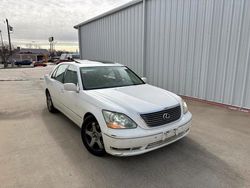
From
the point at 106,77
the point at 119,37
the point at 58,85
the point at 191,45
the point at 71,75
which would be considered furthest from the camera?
the point at 119,37

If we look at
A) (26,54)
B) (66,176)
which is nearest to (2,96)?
(66,176)

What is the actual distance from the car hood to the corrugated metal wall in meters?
5.03

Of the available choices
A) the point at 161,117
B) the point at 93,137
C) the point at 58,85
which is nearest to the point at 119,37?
the point at 58,85

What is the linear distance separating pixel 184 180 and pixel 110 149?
3.50 ft

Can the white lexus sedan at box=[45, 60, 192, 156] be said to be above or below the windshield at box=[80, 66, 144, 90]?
below

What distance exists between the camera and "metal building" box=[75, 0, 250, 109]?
5.22m

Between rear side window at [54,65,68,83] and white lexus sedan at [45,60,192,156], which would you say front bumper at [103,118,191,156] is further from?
rear side window at [54,65,68,83]

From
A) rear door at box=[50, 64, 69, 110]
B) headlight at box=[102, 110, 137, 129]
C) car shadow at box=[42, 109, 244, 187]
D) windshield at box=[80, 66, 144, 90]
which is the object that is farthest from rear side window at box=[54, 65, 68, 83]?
headlight at box=[102, 110, 137, 129]

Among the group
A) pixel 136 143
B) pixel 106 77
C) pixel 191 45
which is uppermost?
pixel 191 45

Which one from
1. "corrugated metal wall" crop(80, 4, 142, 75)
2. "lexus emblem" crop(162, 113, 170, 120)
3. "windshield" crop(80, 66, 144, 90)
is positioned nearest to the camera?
"lexus emblem" crop(162, 113, 170, 120)

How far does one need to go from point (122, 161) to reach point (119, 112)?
2.69 ft

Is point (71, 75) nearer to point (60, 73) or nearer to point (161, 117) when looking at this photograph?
point (60, 73)

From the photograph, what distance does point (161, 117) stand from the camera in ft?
9.06

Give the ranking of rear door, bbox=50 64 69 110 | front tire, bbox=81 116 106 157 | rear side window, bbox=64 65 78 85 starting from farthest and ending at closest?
rear door, bbox=50 64 69 110 < rear side window, bbox=64 65 78 85 < front tire, bbox=81 116 106 157
